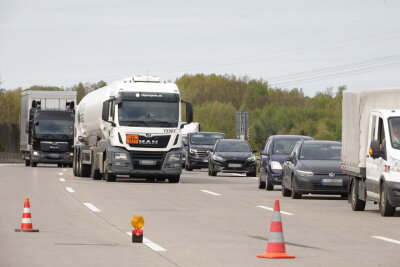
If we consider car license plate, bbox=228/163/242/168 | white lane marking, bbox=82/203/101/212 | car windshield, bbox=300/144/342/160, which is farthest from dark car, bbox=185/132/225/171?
white lane marking, bbox=82/203/101/212

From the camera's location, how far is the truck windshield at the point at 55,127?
194 ft

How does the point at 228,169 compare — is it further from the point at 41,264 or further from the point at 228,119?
the point at 228,119

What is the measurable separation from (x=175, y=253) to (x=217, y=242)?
5.86 ft

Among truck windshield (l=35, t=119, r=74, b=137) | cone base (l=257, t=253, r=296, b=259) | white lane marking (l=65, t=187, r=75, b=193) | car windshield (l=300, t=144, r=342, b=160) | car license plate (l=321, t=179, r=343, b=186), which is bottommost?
cone base (l=257, t=253, r=296, b=259)

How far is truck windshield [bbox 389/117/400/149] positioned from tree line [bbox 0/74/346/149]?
101 meters

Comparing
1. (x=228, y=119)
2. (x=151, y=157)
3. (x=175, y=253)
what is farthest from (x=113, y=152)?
(x=228, y=119)

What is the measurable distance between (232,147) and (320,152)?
57.2ft

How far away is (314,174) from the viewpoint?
1134 inches

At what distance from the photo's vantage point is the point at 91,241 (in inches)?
641

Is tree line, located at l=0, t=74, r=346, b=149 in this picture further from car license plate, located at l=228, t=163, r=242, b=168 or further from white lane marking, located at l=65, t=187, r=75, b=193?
white lane marking, located at l=65, t=187, r=75, b=193

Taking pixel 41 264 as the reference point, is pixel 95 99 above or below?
above

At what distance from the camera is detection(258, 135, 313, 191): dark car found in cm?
3409

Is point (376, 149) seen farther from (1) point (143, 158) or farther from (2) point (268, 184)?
(1) point (143, 158)

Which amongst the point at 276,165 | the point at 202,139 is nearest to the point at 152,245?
the point at 276,165
